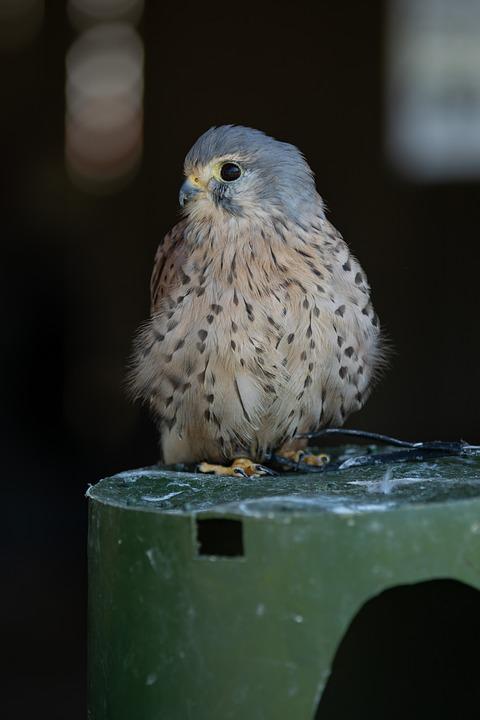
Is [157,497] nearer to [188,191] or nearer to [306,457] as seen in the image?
[306,457]

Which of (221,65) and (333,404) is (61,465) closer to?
(221,65)

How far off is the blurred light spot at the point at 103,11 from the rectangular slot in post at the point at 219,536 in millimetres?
5216

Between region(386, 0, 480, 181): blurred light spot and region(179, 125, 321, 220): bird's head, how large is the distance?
3840 millimetres

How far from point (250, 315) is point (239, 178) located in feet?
1.11

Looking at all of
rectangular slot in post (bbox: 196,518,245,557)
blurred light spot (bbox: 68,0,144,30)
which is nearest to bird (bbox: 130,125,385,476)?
rectangular slot in post (bbox: 196,518,245,557)

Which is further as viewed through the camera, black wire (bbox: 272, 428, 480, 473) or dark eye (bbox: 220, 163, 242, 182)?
dark eye (bbox: 220, 163, 242, 182)

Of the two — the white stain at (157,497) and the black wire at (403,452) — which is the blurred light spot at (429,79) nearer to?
the black wire at (403,452)

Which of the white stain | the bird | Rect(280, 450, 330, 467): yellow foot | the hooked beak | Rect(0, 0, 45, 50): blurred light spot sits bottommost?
Rect(280, 450, 330, 467): yellow foot

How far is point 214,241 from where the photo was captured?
2.39 meters

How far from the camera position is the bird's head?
2.39m

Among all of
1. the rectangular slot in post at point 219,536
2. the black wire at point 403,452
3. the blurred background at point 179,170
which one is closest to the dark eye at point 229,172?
the black wire at point 403,452

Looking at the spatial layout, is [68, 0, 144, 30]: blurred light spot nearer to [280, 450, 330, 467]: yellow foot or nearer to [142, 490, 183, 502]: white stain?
[280, 450, 330, 467]: yellow foot

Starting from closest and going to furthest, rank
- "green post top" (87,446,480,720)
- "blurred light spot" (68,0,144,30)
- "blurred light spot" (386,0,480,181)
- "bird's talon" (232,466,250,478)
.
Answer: "green post top" (87,446,480,720) → "bird's talon" (232,466,250,478) → "blurred light spot" (386,0,480,181) → "blurred light spot" (68,0,144,30)

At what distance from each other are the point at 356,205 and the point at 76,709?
3.54m
